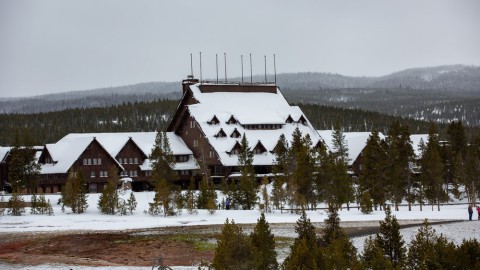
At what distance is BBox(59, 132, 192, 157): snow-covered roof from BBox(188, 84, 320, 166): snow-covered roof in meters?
4.85

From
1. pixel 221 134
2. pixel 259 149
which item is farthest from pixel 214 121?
pixel 259 149

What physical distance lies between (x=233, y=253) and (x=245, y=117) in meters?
75.5

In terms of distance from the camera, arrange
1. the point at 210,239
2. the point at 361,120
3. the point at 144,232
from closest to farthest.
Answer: the point at 210,239 < the point at 144,232 < the point at 361,120

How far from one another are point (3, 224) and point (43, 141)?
99420mm

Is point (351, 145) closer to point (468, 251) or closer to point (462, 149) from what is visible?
point (462, 149)

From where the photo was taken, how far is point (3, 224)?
5225 cm

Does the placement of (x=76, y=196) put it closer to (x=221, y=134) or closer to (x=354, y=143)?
(x=221, y=134)

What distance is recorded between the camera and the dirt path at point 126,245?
117ft

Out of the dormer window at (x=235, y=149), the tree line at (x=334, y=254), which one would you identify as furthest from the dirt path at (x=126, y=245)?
the dormer window at (x=235, y=149)

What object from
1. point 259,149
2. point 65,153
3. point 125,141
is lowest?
point 65,153

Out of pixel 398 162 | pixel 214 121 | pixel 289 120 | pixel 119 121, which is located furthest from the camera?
pixel 119 121

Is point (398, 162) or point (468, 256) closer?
point (468, 256)

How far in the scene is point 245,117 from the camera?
98.4 m

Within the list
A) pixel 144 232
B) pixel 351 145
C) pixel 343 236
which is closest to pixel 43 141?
pixel 351 145
